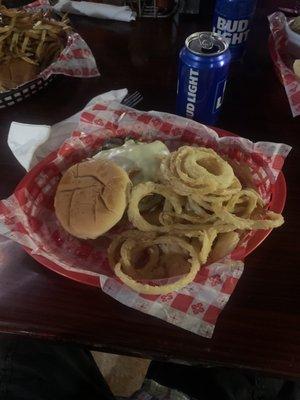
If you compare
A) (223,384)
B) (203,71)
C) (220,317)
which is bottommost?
(223,384)

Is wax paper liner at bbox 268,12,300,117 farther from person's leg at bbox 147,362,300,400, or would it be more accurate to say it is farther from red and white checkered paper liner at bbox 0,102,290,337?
person's leg at bbox 147,362,300,400

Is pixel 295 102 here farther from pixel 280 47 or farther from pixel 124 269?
pixel 124 269

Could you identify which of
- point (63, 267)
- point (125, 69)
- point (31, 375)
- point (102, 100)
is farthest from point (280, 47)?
point (31, 375)

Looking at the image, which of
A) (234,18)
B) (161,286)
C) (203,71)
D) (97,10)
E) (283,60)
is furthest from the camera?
(97,10)

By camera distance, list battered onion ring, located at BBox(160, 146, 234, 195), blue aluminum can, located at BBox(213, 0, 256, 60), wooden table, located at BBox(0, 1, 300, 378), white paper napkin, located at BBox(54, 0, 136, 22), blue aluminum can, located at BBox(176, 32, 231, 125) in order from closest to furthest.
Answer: wooden table, located at BBox(0, 1, 300, 378)
battered onion ring, located at BBox(160, 146, 234, 195)
blue aluminum can, located at BBox(176, 32, 231, 125)
blue aluminum can, located at BBox(213, 0, 256, 60)
white paper napkin, located at BBox(54, 0, 136, 22)

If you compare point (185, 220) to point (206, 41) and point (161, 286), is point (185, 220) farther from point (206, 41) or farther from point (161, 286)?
point (206, 41)

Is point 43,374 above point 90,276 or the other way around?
the other way around

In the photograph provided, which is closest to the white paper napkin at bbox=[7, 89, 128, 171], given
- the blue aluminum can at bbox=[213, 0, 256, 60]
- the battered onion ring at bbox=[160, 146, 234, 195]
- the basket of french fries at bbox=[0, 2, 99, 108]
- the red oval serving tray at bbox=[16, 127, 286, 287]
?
the red oval serving tray at bbox=[16, 127, 286, 287]

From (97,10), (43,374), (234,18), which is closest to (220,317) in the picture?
(43,374)
